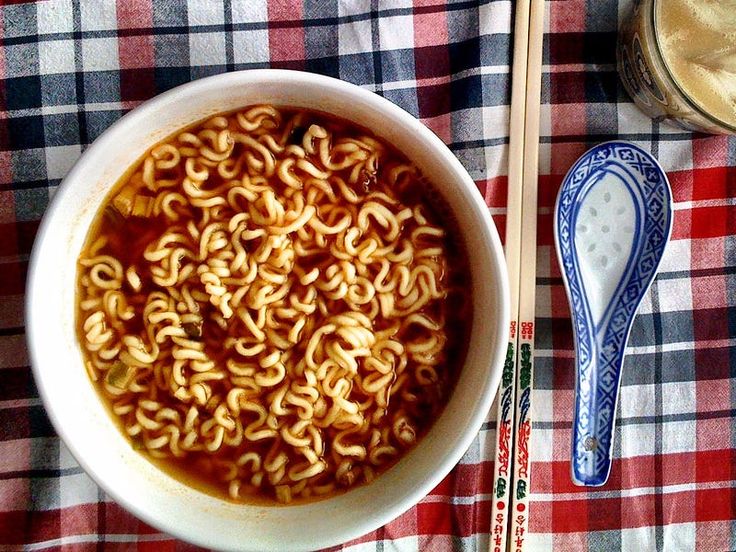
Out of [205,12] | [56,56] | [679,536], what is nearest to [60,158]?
[56,56]

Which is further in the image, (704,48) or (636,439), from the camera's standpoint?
(636,439)

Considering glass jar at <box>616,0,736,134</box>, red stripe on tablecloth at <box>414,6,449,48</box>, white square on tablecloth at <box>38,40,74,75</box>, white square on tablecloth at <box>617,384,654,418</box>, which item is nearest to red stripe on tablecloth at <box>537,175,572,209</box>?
glass jar at <box>616,0,736,134</box>

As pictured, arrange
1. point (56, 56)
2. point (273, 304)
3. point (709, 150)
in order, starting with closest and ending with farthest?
1. point (273, 304)
2. point (56, 56)
3. point (709, 150)

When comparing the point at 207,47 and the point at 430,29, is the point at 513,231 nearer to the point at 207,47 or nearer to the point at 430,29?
the point at 430,29

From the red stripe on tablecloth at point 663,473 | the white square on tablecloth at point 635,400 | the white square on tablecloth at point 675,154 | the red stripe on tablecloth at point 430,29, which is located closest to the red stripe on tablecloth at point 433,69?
the red stripe on tablecloth at point 430,29

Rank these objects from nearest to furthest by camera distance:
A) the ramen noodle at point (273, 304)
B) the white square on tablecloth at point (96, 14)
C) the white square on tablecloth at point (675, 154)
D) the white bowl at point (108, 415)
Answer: the white bowl at point (108, 415)
the ramen noodle at point (273, 304)
the white square on tablecloth at point (96, 14)
the white square on tablecloth at point (675, 154)

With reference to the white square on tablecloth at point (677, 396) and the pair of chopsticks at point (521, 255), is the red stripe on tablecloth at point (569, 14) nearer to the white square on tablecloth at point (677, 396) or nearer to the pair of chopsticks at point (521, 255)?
the pair of chopsticks at point (521, 255)

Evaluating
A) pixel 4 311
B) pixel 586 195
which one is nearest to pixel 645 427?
pixel 586 195
